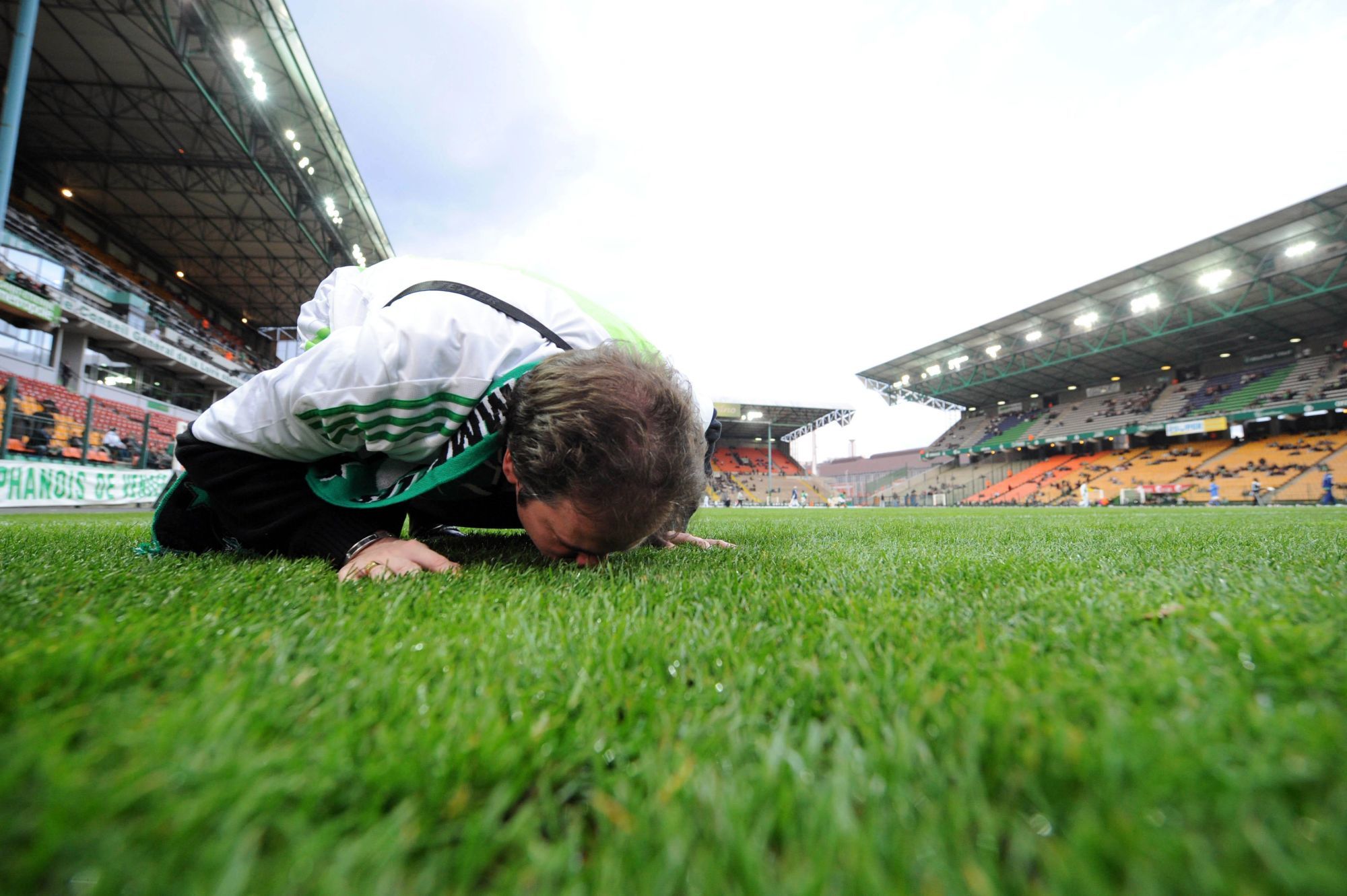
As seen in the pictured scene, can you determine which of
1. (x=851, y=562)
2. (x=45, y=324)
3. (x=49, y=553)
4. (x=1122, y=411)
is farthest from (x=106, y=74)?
(x=1122, y=411)

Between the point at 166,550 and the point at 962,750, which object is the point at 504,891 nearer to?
the point at 962,750

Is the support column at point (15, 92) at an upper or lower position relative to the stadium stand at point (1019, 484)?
upper

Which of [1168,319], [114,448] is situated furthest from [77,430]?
[1168,319]

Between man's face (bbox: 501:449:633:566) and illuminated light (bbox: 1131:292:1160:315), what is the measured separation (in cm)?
2500

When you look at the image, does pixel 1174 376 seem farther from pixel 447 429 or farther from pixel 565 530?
pixel 447 429

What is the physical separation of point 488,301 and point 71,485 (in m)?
11.1

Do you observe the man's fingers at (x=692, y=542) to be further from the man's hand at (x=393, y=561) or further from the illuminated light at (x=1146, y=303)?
the illuminated light at (x=1146, y=303)

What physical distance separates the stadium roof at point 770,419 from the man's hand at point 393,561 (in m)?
28.7

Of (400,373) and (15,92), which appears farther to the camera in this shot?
(15,92)

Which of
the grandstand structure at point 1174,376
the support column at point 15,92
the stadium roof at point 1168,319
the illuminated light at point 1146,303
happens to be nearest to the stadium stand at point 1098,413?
the grandstand structure at point 1174,376

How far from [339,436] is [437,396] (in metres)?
0.28

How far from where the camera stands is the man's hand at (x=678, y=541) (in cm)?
227

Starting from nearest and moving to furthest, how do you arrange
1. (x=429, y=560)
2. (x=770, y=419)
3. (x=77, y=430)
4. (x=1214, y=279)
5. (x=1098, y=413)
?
(x=429, y=560), (x=77, y=430), (x=1214, y=279), (x=1098, y=413), (x=770, y=419)

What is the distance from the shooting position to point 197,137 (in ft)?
41.2
